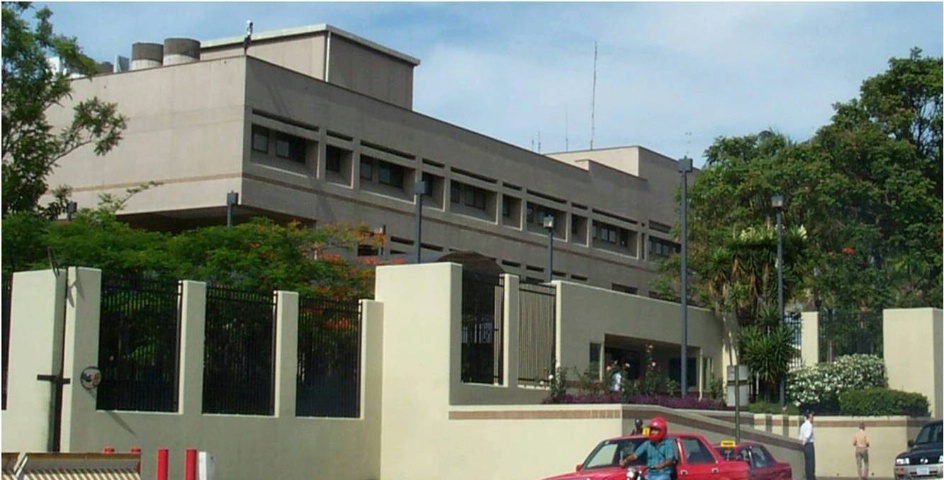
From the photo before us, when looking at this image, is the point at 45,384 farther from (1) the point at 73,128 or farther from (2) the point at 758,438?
(2) the point at 758,438

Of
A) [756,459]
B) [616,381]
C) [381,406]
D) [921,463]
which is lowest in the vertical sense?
[921,463]

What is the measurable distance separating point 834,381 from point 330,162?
23.6 m

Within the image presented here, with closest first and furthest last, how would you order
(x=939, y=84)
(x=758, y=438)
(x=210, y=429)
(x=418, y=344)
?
(x=210, y=429) → (x=418, y=344) → (x=758, y=438) → (x=939, y=84)

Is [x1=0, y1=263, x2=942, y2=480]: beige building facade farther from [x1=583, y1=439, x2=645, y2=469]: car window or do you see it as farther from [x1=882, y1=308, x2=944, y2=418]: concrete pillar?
[x1=882, y1=308, x2=944, y2=418]: concrete pillar

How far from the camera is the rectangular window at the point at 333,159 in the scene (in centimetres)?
5525

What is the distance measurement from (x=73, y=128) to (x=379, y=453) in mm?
11545

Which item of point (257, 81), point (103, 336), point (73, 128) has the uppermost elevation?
point (257, 81)

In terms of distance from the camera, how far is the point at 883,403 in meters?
37.1

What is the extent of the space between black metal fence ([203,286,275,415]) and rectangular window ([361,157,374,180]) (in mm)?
29200

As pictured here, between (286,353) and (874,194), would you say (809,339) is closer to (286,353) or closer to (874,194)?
(874,194)

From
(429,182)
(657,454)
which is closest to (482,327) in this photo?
(657,454)

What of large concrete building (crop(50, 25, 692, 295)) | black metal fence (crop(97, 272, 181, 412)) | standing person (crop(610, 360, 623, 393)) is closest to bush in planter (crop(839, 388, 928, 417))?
standing person (crop(610, 360, 623, 393))

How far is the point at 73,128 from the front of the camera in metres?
35.0

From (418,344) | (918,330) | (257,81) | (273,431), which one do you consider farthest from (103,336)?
(257,81)
